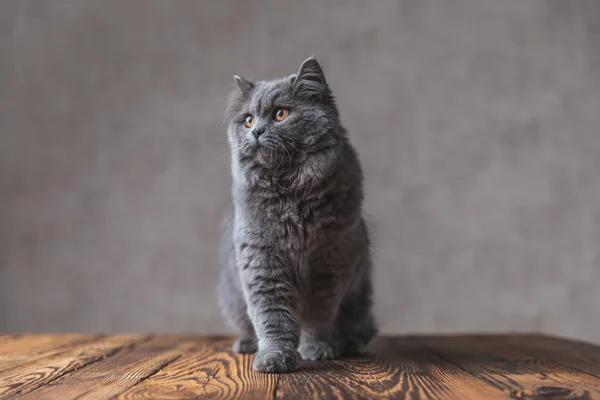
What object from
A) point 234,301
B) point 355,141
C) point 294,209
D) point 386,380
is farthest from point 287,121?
point 355,141

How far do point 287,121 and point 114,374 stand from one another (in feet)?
2.81

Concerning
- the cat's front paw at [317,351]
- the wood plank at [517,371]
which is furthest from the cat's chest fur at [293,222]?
the wood plank at [517,371]

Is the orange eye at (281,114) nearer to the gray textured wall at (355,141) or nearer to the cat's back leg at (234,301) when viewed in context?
the cat's back leg at (234,301)

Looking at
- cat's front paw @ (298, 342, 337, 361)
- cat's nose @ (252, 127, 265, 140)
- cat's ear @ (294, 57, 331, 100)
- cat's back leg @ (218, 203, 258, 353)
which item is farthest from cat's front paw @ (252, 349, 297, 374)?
cat's ear @ (294, 57, 331, 100)

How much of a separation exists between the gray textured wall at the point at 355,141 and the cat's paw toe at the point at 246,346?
3.92 ft

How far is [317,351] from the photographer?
6.18 ft

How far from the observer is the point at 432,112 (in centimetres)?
323

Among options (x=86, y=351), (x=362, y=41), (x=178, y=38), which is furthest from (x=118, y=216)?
(x=362, y=41)

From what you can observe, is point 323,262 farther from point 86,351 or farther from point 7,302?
point 7,302

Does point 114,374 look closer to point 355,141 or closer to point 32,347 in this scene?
Result: point 32,347

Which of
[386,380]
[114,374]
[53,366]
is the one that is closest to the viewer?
[386,380]

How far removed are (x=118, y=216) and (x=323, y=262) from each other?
1.77 metres

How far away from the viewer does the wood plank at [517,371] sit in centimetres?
135

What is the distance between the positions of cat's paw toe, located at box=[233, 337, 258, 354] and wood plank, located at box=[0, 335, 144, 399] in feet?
1.38
